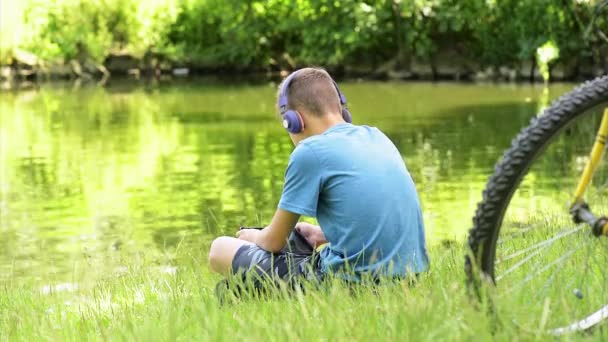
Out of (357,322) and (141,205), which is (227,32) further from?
(357,322)

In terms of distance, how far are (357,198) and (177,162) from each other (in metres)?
11.4

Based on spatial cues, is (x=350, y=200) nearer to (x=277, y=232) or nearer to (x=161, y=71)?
(x=277, y=232)

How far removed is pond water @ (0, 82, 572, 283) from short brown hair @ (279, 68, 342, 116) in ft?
4.69

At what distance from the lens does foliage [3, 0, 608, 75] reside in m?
29.9

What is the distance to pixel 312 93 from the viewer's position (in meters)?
3.88

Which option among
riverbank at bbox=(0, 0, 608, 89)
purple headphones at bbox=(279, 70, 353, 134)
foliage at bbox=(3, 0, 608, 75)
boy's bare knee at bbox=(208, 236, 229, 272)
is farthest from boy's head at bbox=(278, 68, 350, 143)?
riverbank at bbox=(0, 0, 608, 89)

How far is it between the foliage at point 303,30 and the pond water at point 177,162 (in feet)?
8.77

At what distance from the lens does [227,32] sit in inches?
1471

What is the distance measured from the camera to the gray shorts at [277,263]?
3.89 metres

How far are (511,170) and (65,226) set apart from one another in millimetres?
8168

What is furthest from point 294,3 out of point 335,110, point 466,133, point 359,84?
point 335,110

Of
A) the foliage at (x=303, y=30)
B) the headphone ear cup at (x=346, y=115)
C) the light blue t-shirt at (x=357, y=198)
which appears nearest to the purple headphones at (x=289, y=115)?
the light blue t-shirt at (x=357, y=198)

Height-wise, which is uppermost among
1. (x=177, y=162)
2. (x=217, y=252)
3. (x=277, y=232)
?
(x=277, y=232)

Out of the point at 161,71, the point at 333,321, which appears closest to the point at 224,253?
the point at 333,321
